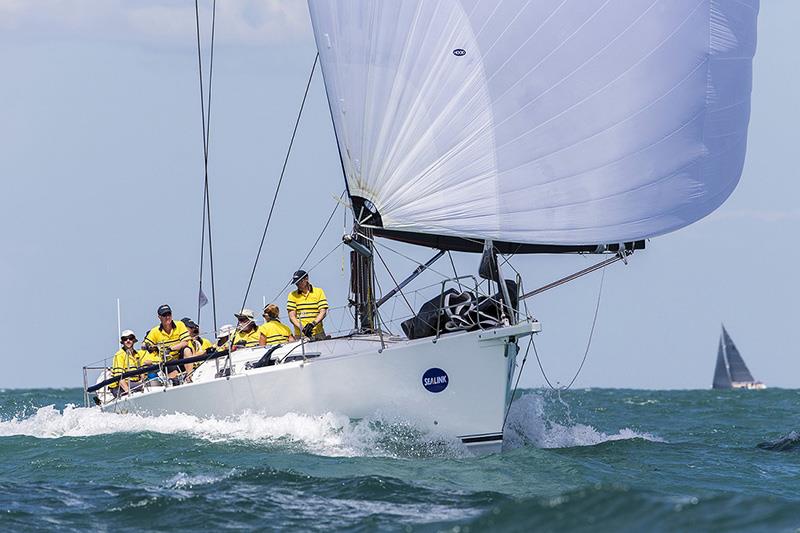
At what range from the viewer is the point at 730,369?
62438 millimetres

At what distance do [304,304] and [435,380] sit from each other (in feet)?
9.09

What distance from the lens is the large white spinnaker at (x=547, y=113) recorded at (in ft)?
43.4

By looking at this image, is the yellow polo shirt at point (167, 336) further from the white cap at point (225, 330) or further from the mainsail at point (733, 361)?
the mainsail at point (733, 361)

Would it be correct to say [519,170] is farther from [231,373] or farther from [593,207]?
[231,373]

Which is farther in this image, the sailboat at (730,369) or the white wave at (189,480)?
the sailboat at (730,369)

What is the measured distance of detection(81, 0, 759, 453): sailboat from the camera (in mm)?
13227

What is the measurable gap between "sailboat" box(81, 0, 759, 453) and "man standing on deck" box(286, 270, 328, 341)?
1.55m

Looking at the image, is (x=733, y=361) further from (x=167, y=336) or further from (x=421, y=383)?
(x=421, y=383)

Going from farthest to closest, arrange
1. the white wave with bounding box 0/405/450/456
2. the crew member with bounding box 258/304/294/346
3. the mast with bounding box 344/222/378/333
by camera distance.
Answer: the crew member with bounding box 258/304/294/346
the mast with bounding box 344/222/378/333
the white wave with bounding box 0/405/450/456

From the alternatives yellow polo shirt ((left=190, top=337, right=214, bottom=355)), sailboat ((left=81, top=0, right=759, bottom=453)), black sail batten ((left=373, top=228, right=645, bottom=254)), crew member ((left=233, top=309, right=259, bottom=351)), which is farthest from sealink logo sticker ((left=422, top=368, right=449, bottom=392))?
yellow polo shirt ((left=190, top=337, right=214, bottom=355))

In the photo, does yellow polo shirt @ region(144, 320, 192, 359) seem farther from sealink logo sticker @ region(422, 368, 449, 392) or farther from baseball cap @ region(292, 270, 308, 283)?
sealink logo sticker @ region(422, 368, 449, 392)

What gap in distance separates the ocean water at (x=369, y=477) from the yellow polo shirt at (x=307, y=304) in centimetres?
178

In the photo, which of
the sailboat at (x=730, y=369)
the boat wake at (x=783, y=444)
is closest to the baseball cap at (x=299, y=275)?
the boat wake at (x=783, y=444)

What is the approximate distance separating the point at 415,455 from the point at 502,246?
2356 millimetres
